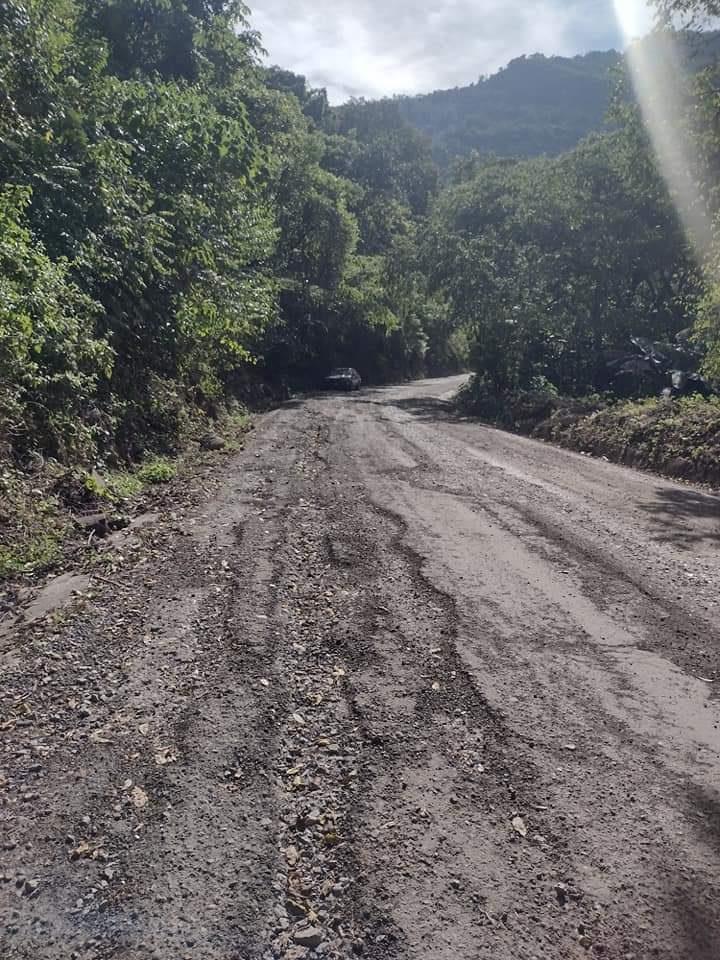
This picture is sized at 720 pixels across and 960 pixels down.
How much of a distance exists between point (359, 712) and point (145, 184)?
397 inches

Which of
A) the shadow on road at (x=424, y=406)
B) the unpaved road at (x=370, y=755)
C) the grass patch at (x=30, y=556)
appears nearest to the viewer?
the unpaved road at (x=370, y=755)

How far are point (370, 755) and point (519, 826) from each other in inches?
30.3

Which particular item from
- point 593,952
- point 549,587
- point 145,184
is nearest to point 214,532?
point 549,587

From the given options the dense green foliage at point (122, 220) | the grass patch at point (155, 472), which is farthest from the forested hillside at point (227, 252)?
the grass patch at point (155, 472)

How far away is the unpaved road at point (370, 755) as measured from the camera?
2.36m

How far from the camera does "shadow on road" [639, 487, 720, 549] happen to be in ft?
22.9

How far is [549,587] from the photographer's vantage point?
540cm

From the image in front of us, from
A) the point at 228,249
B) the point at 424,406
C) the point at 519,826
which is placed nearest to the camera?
the point at 519,826

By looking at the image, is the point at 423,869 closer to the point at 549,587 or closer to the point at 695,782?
the point at 695,782

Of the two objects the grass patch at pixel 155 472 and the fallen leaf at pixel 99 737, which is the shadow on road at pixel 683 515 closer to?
the fallen leaf at pixel 99 737

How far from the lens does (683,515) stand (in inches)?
318

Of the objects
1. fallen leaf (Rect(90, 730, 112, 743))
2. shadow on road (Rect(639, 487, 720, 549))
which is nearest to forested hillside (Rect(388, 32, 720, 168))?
shadow on road (Rect(639, 487, 720, 549))

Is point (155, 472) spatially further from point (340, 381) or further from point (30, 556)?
point (340, 381)

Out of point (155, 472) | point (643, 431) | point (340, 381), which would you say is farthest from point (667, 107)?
point (340, 381)
